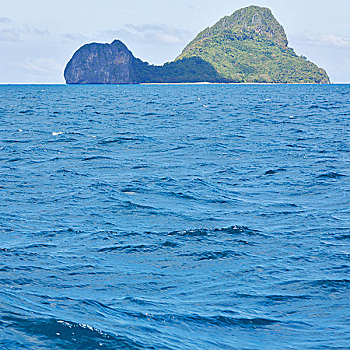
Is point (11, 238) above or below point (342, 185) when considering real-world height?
below

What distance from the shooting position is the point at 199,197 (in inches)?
636

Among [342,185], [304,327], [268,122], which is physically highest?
[268,122]

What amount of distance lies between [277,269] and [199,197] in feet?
20.3

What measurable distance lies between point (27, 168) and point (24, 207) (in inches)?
267

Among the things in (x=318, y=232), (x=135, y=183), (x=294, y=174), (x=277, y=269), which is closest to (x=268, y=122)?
(x=294, y=174)

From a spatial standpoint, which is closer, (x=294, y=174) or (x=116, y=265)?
(x=116, y=265)

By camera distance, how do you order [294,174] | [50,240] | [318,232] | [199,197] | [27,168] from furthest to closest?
[27,168]
[294,174]
[199,197]
[318,232]
[50,240]

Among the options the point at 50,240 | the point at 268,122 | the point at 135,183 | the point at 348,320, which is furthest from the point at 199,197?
the point at 268,122

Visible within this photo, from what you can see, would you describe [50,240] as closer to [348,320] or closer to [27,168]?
[348,320]

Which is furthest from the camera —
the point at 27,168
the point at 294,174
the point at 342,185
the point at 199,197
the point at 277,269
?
the point at 27,168

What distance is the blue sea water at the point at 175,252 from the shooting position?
770 cm

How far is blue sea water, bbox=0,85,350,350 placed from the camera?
7696 millimetres

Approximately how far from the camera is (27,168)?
830 inches

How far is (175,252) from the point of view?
11227 millimetres
